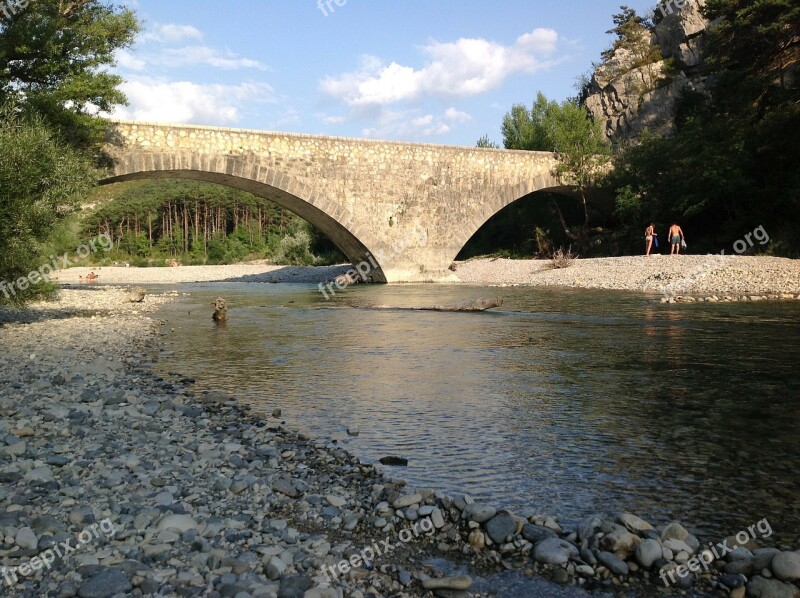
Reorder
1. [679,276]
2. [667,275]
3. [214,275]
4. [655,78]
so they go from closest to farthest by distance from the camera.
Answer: [679,276], [667,275], [655,78], [214,275]

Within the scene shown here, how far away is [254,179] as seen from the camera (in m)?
22.9

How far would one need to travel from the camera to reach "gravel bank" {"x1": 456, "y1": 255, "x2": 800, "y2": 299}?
17.1 metres

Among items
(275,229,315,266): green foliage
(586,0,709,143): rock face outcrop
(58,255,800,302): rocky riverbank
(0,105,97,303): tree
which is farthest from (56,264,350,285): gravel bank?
(0,105,97,303): tree

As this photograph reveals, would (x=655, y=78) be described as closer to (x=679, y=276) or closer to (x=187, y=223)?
(x=679, y=276)

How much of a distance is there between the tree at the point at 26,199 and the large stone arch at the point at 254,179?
366 inches

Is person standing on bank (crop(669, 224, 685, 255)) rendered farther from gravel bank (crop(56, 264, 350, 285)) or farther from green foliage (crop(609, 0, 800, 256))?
gravel bank (crop(56, 264, 350, 285))

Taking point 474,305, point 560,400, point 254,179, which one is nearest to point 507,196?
point 254,179

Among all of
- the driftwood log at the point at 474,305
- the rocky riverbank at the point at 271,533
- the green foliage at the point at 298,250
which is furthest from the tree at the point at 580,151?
the rocky riverbank at the point at 271,533

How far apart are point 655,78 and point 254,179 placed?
2474 centimetres

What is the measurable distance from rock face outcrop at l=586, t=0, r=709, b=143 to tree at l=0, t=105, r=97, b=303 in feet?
96.0

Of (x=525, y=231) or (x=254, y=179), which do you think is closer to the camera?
(x=254, y=179)

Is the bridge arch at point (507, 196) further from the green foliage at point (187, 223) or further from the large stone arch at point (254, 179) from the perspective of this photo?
the green foliage at point (187, 223)

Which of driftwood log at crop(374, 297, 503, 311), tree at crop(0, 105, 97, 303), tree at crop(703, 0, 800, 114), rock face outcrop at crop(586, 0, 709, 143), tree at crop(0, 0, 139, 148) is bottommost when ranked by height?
driftwood log at crop(374, 297, 503, 311)

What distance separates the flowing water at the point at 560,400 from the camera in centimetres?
384
